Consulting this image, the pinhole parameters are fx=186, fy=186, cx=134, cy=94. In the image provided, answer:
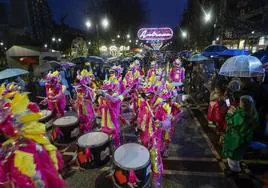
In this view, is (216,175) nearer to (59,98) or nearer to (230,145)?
(230,145)

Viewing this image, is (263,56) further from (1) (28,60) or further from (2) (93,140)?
(1) (28,60)

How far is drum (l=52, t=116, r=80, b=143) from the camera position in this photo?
5.42 metres

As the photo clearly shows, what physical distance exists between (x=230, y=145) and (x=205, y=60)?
25.9 ft

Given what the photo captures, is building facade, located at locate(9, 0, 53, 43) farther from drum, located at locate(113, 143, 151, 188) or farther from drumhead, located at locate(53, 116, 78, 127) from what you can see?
drum, located at locate(113, 143, 151, 188)

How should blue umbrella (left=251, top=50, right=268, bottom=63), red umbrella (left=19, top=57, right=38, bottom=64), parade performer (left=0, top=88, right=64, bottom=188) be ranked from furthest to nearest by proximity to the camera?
red umbrella (left=19, top=57, right=38, bottom=64) < blue umbrella (left=251, top=50, right=268, bottom=63) < parade performer (left=0, top=88, right=64, bottom=188)

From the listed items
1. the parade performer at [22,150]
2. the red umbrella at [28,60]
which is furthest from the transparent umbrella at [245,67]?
the red umbrella at [28,60]

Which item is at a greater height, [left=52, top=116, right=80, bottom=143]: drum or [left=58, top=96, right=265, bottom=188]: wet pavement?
[left=52, top=116, right=80, bottom=143]: drum

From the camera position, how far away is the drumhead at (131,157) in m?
3.41

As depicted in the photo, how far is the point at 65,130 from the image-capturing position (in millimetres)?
5465

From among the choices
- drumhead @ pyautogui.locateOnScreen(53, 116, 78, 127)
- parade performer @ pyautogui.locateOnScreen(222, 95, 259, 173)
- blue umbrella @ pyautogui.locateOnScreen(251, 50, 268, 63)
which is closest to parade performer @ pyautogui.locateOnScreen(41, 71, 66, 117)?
drumhead @ pyautogui.locateOnScreen(53, 116, 78, 127)

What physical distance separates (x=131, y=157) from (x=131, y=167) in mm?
255

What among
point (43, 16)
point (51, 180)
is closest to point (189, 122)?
point (51, 180)

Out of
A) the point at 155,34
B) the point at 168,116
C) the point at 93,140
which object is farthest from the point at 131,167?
the point at 155,34

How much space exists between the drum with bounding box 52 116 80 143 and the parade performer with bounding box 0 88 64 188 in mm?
3372
